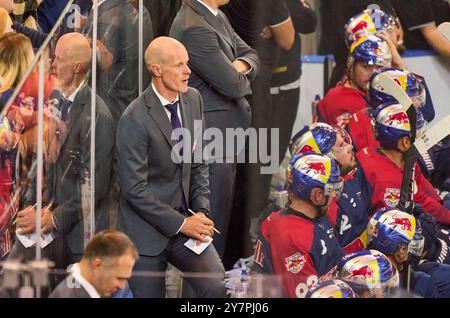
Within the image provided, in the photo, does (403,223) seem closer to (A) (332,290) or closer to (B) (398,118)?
(B) (398,118)

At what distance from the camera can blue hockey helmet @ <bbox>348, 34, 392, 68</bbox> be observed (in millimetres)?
6309

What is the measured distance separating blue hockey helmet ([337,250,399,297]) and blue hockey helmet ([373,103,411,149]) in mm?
826

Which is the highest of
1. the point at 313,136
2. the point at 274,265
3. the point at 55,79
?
the point at 55,79

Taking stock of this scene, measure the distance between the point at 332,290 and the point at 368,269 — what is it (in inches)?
21.7

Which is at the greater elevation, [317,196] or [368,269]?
[317,196]

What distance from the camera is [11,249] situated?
4652mm

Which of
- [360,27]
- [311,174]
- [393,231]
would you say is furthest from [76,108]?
[360,27]

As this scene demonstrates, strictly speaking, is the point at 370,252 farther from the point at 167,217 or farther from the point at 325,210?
the point at 167,217

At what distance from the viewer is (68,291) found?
162 inches

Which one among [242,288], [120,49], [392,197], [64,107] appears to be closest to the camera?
[242,288]

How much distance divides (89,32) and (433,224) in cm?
191

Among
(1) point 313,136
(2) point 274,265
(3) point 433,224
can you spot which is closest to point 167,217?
(2) point 274,265

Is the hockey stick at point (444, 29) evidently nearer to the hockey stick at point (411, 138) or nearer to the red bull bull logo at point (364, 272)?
the hockey stick at point (411, 138)
